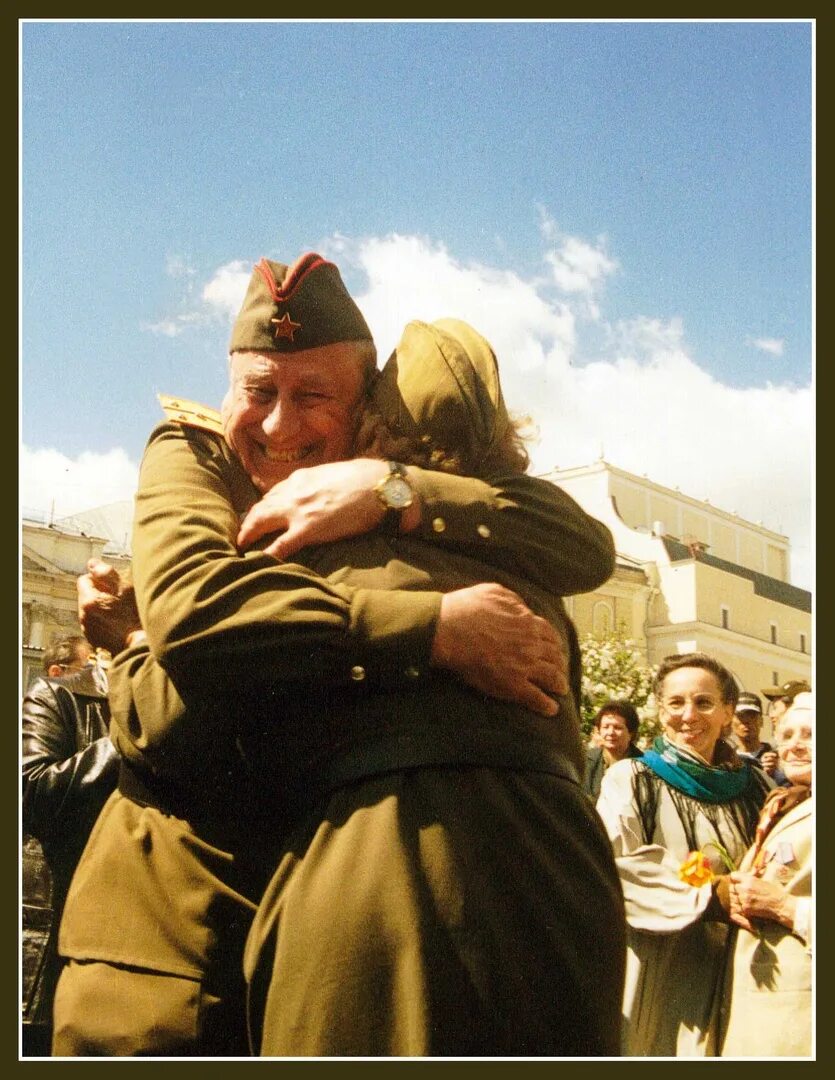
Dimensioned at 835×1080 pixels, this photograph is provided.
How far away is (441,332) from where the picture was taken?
3.11 meters

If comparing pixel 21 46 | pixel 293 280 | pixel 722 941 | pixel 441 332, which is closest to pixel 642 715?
pixel 722 941

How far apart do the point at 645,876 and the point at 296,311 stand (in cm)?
152

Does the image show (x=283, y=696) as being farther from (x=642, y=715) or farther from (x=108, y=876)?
(x=642, y=715)

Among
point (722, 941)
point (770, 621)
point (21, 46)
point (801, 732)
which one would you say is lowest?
point (722, 941)

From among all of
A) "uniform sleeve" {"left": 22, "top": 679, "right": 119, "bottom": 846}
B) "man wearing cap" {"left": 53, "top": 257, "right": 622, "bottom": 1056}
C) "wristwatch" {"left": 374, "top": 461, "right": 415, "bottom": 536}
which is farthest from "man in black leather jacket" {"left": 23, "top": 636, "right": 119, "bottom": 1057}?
"wristwatch" {"left": 374, "top": 461, "right": 415, "bottom": 536}

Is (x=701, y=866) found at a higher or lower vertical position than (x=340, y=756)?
lower

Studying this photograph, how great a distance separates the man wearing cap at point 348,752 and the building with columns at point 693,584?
1.30 ft

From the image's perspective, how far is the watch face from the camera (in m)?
2.79

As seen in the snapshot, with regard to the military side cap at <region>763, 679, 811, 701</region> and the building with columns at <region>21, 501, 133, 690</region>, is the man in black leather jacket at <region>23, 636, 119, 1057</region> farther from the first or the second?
the military side cap at <region>763, 679, 811, 701</region>

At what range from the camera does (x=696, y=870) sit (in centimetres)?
331

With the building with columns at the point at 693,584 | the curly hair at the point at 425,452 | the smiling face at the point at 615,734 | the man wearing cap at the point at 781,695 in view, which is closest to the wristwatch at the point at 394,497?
the curly hair at the point at 425,452

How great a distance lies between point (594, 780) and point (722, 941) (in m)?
0.49

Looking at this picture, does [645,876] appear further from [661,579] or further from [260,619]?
[260,619]

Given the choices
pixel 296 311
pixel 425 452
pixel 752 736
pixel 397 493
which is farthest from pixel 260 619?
pixel 752 736
